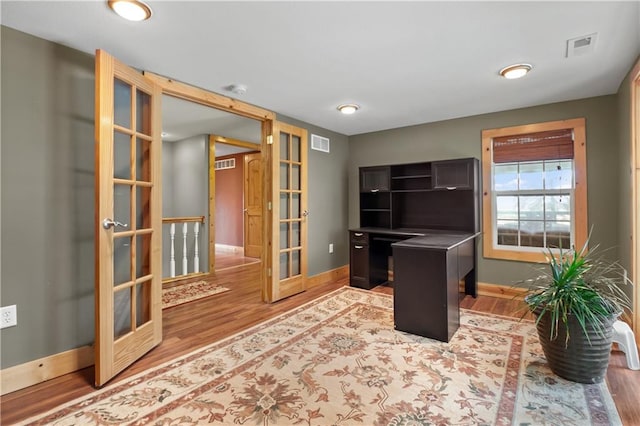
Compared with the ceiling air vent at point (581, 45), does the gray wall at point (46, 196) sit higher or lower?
lower

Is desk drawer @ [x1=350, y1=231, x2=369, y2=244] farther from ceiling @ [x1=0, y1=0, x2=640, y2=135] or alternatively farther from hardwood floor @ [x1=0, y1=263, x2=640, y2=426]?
ceiling @ [x1=0, y1=0, x2=640, y2=135]

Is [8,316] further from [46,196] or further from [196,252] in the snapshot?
[196,252]

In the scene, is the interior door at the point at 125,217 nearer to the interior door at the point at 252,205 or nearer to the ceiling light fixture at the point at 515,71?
the ceiling light fixture at the point at 515,71

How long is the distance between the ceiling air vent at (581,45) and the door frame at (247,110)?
2789mm

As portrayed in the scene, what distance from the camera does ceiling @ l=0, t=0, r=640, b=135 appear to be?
69.5 inches

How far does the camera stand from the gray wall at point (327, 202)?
4332 millimetres

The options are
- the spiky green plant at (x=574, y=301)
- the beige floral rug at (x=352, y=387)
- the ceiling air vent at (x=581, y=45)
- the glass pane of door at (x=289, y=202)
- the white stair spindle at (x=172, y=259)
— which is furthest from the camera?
the white stair spindle at (x=172, y=259)

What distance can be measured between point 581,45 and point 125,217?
3532 mm

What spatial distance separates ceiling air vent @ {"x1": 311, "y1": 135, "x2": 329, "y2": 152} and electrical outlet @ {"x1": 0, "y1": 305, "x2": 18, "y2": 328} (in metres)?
3.41

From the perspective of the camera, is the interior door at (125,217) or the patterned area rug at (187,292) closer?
the interior door at (125,217)

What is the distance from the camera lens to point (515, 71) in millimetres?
2545

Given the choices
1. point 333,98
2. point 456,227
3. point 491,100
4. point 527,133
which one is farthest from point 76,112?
point 527,133

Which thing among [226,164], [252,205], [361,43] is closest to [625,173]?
[361,43]

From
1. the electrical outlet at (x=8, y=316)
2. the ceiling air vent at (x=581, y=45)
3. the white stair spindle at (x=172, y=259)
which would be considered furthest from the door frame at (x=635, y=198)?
the white stair spindle at (x=172, y=259)
